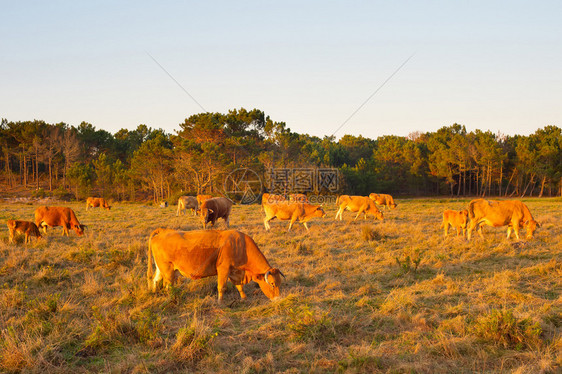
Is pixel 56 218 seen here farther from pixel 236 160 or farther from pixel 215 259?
pixel 236 160

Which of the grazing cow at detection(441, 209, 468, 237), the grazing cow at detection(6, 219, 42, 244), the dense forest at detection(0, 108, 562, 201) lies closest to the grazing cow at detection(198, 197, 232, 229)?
the grazing cow at detection(6, 219, 42, 244)

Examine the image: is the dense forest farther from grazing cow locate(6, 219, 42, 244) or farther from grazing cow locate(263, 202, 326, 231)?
grazing cow locate(6, 219, 42, 244)

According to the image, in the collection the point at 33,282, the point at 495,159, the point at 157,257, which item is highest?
the point at 495,159

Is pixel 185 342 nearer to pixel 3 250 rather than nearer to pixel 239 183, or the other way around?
pixel 3 250

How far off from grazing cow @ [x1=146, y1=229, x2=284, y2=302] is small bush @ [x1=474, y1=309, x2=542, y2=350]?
364cm

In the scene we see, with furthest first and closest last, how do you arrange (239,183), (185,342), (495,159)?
(495,159) → (239,183) → (185,342)

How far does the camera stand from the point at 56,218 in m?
15.2

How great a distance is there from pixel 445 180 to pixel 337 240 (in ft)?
192

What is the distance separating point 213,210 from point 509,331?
1515cm

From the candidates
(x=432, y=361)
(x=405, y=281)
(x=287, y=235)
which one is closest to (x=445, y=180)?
(x=287, y=235)

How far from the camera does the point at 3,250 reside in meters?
11.6

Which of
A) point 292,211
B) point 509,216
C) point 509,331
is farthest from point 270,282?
point 509,216

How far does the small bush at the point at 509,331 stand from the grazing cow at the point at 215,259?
364 cm

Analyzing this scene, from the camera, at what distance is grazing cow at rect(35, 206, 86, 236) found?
15016 mm
